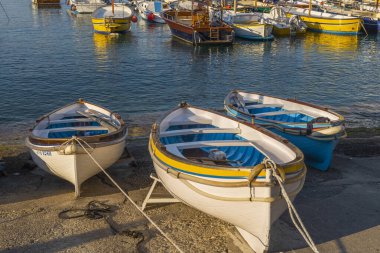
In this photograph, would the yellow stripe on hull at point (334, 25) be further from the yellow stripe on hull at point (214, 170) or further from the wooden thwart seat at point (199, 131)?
the yellow stripe on hull at point (214, 170)

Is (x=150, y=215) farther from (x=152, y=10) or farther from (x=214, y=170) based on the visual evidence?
(x=152, y=10)

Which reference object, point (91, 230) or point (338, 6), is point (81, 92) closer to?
point (91, 230)

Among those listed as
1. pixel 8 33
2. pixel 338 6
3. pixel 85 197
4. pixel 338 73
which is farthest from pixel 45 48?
pixel 338 6

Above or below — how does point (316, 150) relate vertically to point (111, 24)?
below

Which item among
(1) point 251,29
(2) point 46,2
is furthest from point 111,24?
(2) point 46,2

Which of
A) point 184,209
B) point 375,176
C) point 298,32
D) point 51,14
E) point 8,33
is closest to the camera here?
point 184,209

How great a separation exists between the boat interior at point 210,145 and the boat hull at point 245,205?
101 centimetres

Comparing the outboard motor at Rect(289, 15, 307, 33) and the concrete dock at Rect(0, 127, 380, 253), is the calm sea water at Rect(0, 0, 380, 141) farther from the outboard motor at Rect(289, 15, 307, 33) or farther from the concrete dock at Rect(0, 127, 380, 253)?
the concrete dock at Rect(0, 127, 380, 253)

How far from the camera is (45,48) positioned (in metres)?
38.0

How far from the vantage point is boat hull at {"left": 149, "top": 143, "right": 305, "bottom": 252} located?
303 inches

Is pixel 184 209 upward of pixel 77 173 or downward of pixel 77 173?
downward

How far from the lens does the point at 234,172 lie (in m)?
8.01

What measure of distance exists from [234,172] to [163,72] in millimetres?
23786

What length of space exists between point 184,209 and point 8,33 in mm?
39571
